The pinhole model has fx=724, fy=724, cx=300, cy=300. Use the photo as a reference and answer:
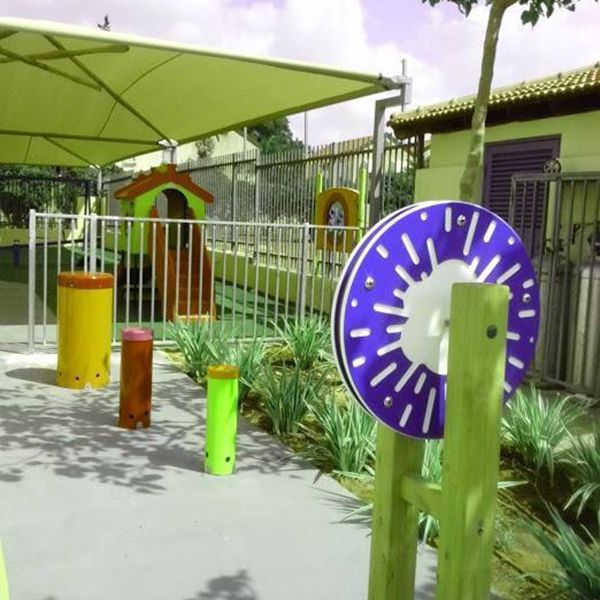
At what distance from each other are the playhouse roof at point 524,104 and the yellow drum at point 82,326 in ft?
16.7

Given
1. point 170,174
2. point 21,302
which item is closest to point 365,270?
point 170,174

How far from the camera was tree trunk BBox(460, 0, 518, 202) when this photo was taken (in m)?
4.73

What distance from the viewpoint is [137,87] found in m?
9.97

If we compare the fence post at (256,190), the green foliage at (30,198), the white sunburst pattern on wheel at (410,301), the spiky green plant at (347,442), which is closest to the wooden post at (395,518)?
the white sunburst pattern on wheel at (410,301)

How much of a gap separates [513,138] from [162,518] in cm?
680

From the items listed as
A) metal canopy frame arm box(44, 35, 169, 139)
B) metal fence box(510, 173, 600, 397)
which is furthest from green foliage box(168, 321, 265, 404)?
metal canopy frame arm box(44, 35, 169, 139)

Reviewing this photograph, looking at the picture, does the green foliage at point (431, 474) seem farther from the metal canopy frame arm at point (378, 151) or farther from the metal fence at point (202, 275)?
the metal canopy frame arm at point (378, 151)

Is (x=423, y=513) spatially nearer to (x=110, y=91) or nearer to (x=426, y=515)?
(x=426, y=515)

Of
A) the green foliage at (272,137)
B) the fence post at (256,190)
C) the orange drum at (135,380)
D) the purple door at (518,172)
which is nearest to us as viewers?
the orange drum at (135,380)

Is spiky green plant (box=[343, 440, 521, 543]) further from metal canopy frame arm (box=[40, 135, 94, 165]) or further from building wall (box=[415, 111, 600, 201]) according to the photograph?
metal canopy frame arm (box=[40, 135, 94, 165])

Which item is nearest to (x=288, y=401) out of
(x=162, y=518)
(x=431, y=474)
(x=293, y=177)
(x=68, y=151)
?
(x=431, y=474)

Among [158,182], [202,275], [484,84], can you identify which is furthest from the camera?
[158,182]

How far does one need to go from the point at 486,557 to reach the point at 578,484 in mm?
2675

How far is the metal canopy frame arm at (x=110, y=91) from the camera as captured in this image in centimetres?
801
